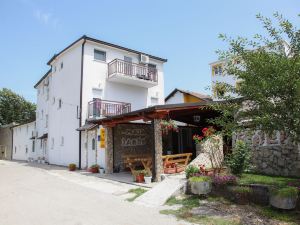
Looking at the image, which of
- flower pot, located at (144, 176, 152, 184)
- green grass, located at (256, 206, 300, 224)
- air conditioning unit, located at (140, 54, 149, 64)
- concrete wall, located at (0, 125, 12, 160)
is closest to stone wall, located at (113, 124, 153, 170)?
flower pot, located at (144, 176, 152, 184)

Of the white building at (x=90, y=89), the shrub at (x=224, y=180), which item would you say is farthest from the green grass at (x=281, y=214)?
the white building at (x=90, y=89)

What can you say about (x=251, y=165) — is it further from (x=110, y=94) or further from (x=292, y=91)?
(x=110, y=94)

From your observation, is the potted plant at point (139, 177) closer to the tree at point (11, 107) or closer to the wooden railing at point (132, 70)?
the wooden railing at point (132, 70)

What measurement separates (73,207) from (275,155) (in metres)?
7.57

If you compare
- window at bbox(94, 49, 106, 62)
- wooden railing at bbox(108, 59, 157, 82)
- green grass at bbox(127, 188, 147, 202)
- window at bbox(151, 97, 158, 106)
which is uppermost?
window at bbox(94, 49, 106, 62)

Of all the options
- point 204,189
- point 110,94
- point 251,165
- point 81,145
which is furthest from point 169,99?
point 204,189

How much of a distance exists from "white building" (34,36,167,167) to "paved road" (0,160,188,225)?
6.31m

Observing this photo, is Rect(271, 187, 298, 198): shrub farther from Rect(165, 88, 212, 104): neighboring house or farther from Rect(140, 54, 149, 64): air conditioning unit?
Rect(165, 88, 212, 104): neighboring house

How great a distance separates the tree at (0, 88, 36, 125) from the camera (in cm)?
4375

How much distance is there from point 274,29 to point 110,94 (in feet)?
52.3

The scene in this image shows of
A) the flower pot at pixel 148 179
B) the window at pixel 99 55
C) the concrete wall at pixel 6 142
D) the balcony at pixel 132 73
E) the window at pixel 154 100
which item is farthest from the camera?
the concrete wall at pixel 6 142

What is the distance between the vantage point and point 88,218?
22.7ft

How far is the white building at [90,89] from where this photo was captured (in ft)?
66.3

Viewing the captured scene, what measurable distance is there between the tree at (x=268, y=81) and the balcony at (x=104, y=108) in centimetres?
1300
